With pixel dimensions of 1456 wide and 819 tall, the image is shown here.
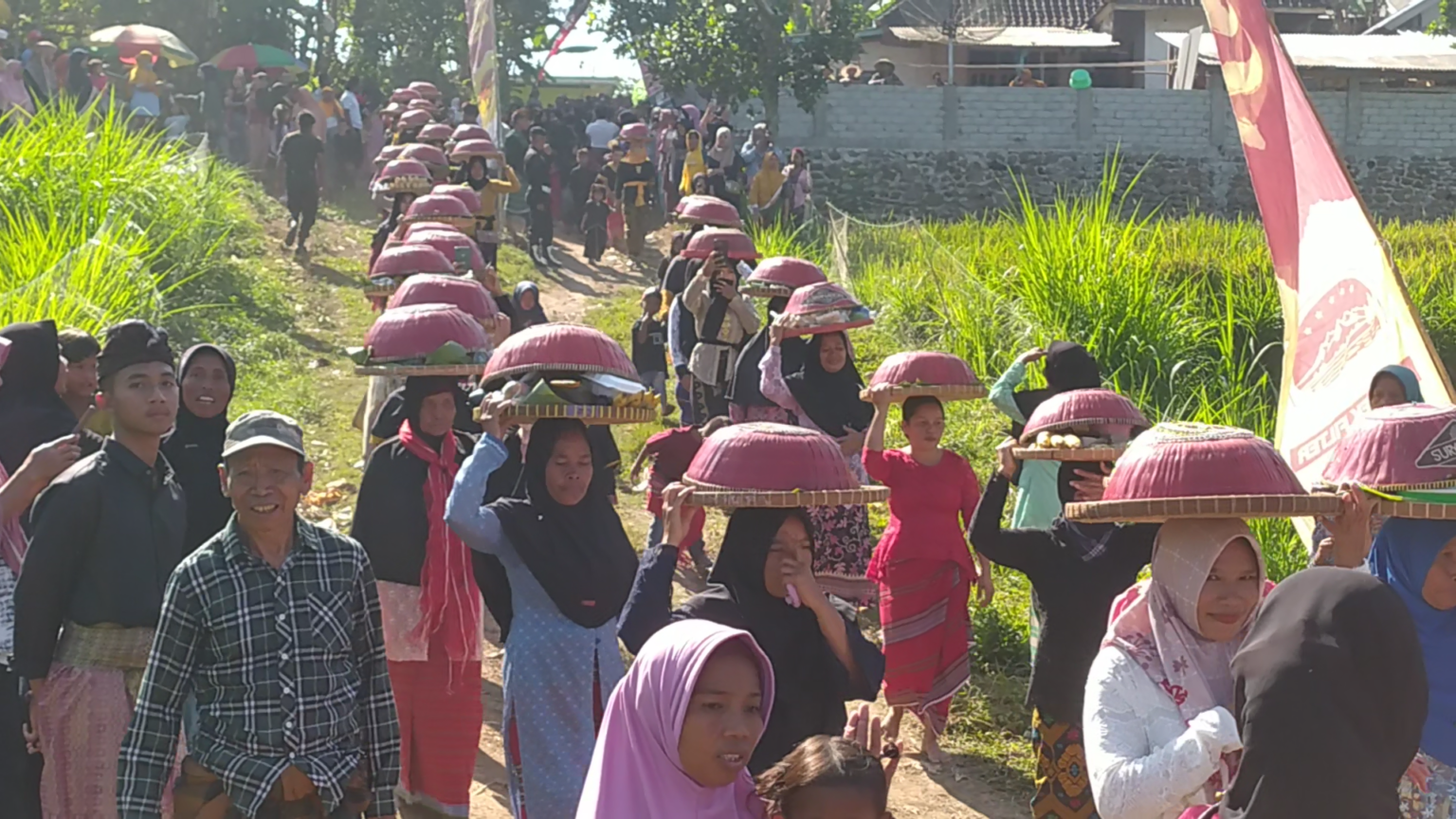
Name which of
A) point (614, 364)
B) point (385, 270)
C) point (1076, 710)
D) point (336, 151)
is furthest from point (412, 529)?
point (336, 151)

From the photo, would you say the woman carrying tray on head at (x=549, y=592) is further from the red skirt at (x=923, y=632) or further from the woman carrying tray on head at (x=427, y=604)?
the red skirt at (x=923, y=632)

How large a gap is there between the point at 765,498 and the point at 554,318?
13.5 m

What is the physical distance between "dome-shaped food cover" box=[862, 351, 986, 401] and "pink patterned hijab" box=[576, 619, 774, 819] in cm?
344

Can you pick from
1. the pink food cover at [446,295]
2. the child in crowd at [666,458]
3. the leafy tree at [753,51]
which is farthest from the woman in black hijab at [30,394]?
the leafy tree at [753,51]

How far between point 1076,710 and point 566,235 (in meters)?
19.1

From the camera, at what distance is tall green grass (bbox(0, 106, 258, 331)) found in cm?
1059

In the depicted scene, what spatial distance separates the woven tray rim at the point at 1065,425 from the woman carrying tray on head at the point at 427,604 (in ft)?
6.36

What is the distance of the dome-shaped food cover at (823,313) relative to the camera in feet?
26.0

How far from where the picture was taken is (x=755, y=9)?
26.7 metres

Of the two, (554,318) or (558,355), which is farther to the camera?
(554,318)

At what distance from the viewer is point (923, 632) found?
7.03 metres

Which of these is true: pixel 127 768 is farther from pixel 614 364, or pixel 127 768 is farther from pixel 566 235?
pixel 566 235

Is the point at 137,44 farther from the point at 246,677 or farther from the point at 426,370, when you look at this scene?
the point at 246,677

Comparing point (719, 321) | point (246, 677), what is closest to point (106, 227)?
point (719, 321)
